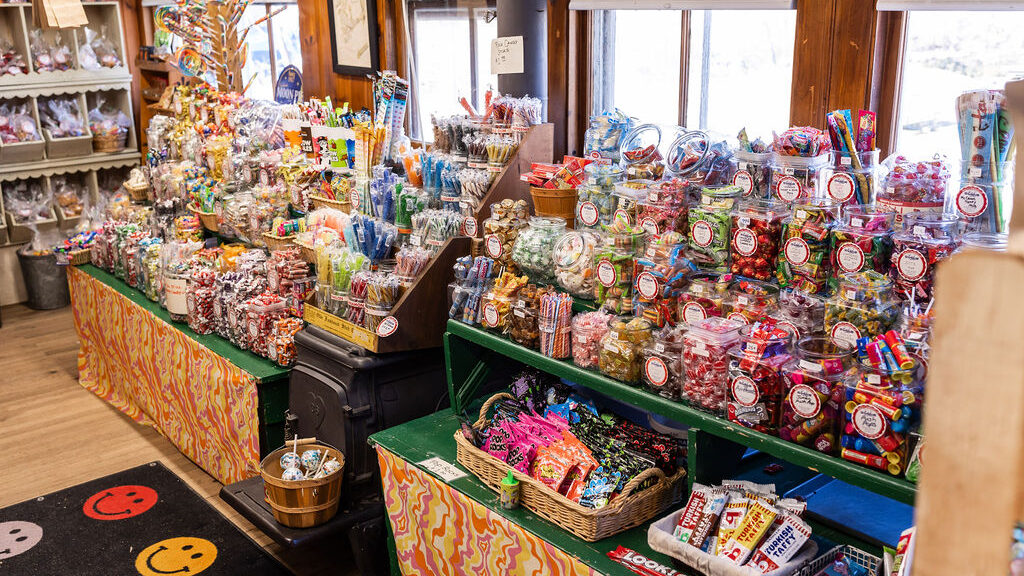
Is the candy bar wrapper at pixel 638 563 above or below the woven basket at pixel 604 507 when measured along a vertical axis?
below

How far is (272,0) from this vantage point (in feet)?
16.7

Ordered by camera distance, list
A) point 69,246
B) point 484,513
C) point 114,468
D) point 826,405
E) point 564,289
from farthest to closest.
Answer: point 69,246 < point 114,468 < point 564,289 < point 484,513 < point 826,405

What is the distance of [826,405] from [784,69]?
4.16 feet

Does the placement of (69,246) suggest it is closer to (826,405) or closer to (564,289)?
(564,289)

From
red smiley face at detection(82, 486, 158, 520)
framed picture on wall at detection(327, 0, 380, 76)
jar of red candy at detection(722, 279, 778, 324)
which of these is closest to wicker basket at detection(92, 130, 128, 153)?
framed picture on wall at detection(327, 0, 380, 76)

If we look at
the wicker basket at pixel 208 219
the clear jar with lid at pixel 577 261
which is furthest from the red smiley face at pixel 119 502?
the clear jar with lid at pixel 577 261

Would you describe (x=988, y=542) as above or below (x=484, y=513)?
above

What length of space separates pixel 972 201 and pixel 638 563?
1024 mm

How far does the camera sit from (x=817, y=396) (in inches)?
68.7

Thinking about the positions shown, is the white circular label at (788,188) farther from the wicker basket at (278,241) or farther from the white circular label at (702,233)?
the wicker basket at (278,241)

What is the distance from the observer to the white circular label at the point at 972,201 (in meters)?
1.76

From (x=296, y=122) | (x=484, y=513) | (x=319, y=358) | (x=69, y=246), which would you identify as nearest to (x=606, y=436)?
(x=484, y=513)

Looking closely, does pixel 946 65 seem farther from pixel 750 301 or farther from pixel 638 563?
pixel 638 563

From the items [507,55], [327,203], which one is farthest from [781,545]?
[327,203]
